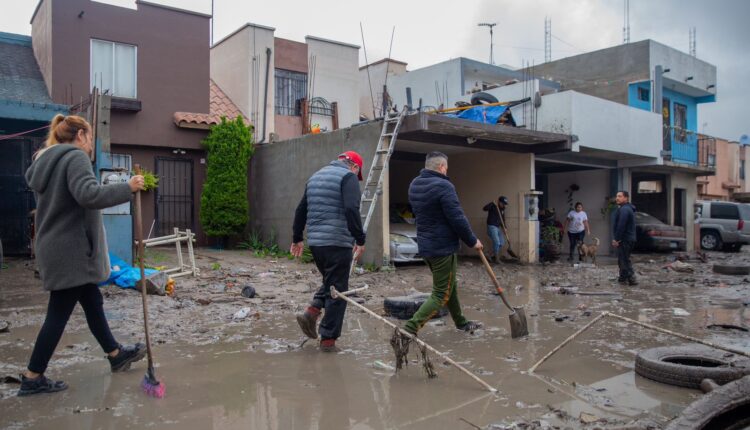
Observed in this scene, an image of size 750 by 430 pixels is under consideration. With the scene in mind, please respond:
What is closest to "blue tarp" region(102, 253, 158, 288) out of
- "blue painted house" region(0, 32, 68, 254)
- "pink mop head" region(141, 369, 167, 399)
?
"blue painted house" region(0, 32, 68, 254)

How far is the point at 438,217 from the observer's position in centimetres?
547

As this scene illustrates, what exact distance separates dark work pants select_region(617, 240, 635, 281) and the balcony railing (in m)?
10.6

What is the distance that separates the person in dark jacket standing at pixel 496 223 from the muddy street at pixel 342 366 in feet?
17.0

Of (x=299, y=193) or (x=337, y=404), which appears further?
(x=299, y=193)

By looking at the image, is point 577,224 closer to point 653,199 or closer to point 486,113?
point 486,113

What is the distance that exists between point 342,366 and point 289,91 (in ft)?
49.1

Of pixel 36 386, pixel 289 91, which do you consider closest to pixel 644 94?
pixel 289 91

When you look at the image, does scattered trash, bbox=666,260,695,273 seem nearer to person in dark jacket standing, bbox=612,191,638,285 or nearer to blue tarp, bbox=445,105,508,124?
person in dark jacket standing, bbox=612,191,638,285

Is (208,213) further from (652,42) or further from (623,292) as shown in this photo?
(652,42)

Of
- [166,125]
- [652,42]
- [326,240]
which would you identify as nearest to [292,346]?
[326,240]

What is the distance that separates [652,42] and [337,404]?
20.9 meters

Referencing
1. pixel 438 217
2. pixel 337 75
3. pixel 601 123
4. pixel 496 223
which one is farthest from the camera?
pixel 337 75

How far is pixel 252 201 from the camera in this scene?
15.8m

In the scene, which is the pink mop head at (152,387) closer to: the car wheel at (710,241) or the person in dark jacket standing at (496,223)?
the person in dark jacket standing at (496,223)
